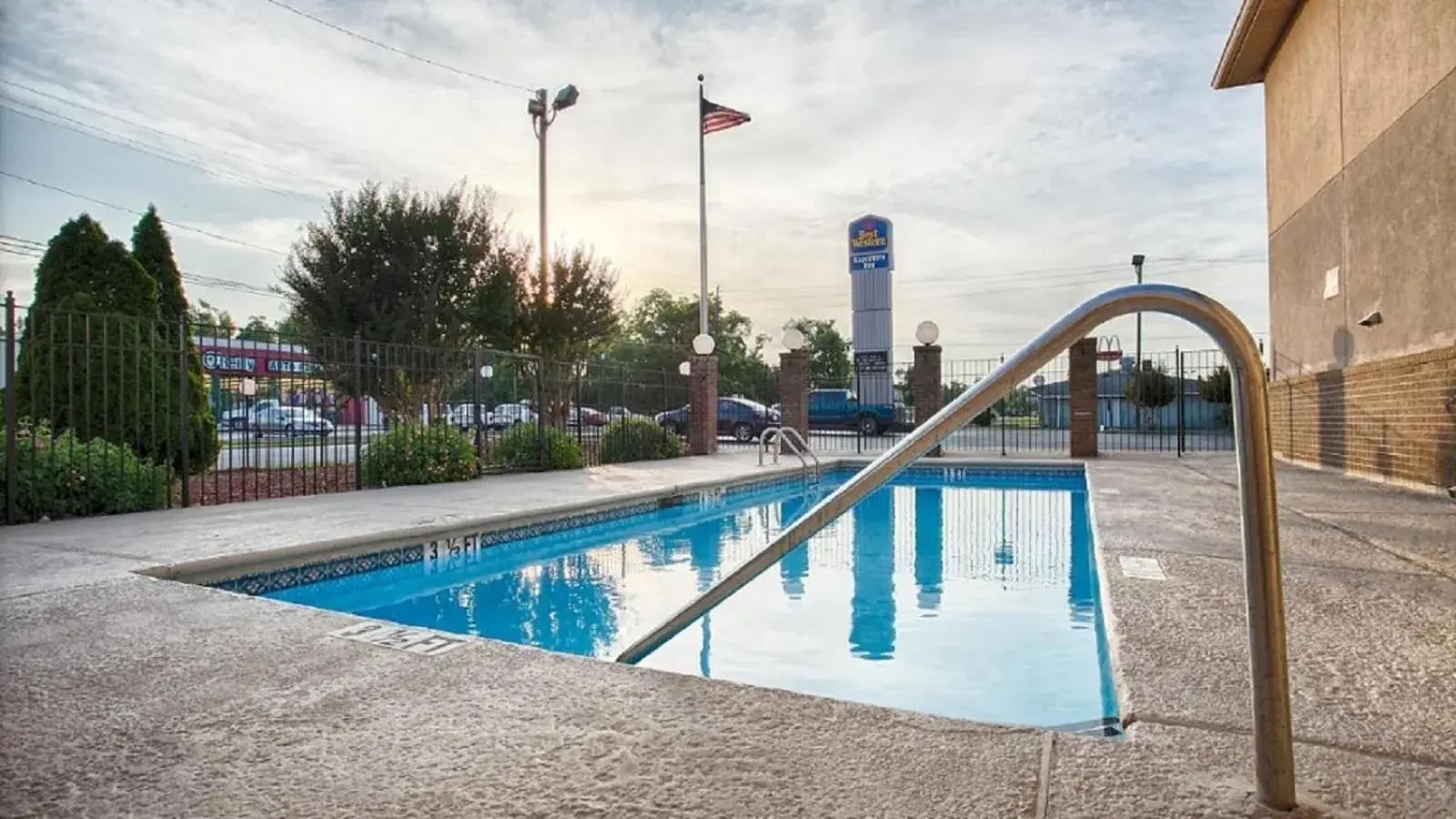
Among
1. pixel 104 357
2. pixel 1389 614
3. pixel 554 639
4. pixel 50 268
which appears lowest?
pixel 554 639

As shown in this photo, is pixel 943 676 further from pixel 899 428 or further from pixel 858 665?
pixel 899 428

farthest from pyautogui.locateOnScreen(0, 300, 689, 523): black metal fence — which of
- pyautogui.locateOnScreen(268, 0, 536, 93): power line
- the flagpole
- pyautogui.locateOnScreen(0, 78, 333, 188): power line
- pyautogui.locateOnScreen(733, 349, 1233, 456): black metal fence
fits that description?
pyautogui.locateOnScreen(733, 349, 1233, 456): black metal fence

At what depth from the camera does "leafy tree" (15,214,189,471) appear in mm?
7562

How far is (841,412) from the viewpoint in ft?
77.4

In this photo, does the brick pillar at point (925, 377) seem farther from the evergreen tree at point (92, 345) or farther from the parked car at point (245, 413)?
the evergreen tree at point (92, 345)

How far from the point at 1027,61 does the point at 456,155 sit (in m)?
10.5

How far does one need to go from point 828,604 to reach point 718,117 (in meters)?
14.4

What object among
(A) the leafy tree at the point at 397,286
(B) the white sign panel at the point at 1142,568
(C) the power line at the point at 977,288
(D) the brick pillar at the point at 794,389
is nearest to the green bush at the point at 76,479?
(A) the leafy tree at the point at 397,286

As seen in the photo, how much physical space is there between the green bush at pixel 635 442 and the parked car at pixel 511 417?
55.5 inches

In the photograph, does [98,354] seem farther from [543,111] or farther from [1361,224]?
[1361,224]

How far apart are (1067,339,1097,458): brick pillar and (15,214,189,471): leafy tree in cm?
1336

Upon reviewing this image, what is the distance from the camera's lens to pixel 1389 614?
10.1 feet

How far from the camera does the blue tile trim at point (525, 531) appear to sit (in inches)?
196

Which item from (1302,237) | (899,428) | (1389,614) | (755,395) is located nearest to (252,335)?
(1389,614)
